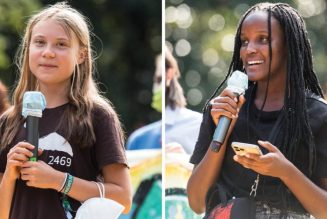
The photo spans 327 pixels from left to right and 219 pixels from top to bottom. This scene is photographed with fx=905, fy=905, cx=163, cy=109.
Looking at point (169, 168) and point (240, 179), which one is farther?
point (169, 168)

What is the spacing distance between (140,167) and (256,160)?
2188 millimetres

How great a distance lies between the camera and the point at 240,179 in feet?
9.89

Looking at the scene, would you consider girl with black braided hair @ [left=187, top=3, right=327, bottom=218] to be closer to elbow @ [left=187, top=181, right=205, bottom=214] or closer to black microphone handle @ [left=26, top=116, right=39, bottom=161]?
elbow @ [left=187, top=181, right=205, bottom=214]

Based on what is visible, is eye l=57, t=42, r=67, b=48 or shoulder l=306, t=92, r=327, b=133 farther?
eye l=57, t=42, r=67, b=48

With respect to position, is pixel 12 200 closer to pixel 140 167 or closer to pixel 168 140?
pixel 168 140

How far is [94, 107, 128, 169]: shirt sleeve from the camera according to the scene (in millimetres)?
3201

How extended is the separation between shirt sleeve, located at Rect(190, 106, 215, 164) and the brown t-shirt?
0.27 meters

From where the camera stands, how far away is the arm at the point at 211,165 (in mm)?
2887

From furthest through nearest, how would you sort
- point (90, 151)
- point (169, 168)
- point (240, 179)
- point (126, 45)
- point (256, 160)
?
point (126, 45) < point (169, 168) < point (90, 151) < point (240, 179) < point (256, 160)

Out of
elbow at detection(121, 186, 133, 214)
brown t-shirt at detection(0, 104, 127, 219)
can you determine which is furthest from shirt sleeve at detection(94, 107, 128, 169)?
elbow at detection(121, 186, 133, 214)

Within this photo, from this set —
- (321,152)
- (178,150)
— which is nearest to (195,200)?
(321,152)

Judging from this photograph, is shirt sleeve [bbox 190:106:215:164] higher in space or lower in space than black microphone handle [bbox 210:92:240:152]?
lower

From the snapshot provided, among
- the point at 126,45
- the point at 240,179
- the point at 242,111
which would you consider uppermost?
the point at 242,111

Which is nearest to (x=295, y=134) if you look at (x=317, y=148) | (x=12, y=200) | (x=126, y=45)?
(x=317, y=148)
